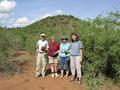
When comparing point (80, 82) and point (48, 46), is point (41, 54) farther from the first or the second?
point (80, 82)

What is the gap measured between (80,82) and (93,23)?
8.72 ft

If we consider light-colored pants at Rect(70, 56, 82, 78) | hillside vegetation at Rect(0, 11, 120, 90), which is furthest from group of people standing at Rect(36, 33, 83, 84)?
hillside vegetation at Rect(0, 11, 120, 90)

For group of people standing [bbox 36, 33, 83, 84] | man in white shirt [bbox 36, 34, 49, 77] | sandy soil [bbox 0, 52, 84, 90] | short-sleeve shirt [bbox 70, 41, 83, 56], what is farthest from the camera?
man in white shirt [bbox 36, 34, 49, 77]

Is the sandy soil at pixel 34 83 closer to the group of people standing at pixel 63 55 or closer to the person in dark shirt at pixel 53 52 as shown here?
the group of people standing at pixel 63 55

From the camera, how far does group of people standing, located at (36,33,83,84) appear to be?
12672mm

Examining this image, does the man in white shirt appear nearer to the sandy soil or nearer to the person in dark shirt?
the person in dark shirt

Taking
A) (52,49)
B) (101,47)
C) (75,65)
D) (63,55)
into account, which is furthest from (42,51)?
(101,47)

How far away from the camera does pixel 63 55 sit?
43.7 feet

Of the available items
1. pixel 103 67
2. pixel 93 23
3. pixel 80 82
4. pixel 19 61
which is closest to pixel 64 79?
pixel 80 82

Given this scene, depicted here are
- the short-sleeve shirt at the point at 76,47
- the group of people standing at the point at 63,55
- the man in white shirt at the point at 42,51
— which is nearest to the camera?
the short-sleeve shirt at the point at 76,47

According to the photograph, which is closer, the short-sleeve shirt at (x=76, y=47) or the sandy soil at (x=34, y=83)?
the sandy soil at (x=34, y=83)

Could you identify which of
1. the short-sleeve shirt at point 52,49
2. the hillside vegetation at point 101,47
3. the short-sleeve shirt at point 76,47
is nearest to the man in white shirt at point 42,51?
the short-sleeve shirt at point 52,49

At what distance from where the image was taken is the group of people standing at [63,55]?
499 inches

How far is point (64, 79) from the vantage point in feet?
43.6
